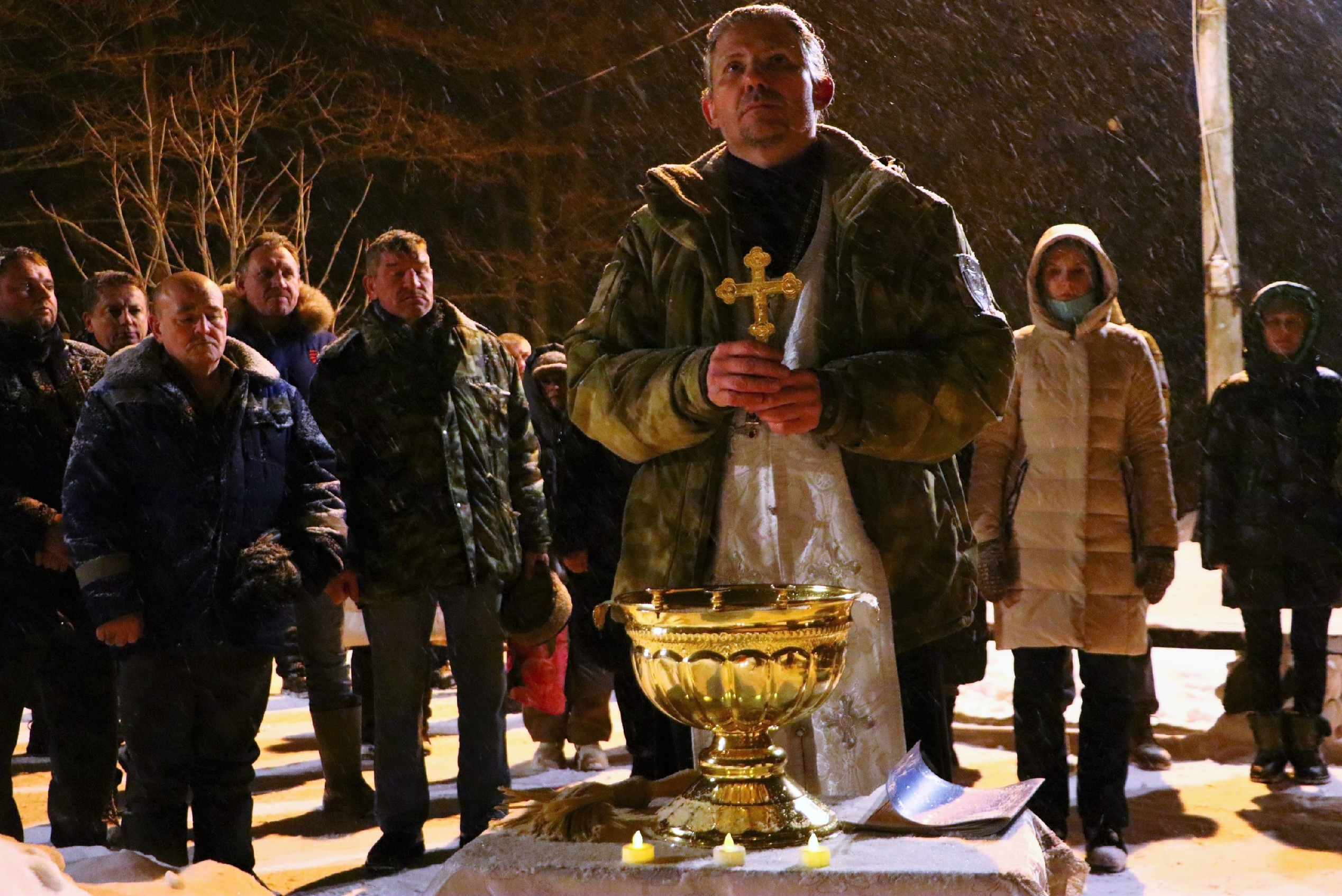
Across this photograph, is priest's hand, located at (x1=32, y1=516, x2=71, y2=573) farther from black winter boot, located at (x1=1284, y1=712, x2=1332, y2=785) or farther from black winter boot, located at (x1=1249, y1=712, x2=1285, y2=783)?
black winter boot, located at (x1=1284, y1=712, x2=1332, y2=785)

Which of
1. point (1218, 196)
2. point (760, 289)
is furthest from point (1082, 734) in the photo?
point (1218, 196)

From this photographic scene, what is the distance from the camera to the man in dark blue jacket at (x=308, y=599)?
6.05 m

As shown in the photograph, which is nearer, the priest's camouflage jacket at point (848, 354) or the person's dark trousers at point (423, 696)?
the priest's camouflage jacket at point (848, 354)

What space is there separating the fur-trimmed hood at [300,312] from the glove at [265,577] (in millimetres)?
1908

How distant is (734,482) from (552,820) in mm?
849

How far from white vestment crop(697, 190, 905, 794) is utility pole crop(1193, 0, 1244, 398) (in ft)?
27.2

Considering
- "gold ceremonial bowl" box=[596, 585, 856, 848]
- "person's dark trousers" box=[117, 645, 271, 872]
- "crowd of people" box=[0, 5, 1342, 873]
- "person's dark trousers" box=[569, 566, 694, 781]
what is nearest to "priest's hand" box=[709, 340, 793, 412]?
"crowd of people" box=[0, 5, 1342, 873]

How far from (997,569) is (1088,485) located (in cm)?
42

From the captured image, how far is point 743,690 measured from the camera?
1921 mm

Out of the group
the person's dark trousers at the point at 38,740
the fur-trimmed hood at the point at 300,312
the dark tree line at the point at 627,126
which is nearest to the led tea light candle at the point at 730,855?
the fur-trimmed hood at the point at 300,312

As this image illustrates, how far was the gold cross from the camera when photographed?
2.46 metres

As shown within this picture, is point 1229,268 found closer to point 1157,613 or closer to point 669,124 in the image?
point 1157,613

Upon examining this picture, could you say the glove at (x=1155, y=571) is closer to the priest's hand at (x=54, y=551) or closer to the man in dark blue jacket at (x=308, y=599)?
the man in dark blue jacket at (x=308, y=599)

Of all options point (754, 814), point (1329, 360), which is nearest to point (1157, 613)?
point (1329, 360)
